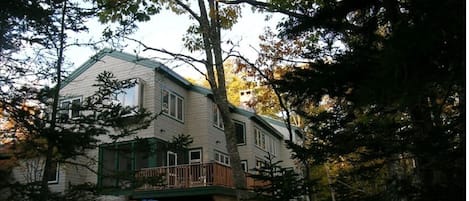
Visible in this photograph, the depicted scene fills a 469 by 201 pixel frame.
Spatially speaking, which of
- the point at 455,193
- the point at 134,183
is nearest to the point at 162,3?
the point at 134,183

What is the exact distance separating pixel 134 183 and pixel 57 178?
852 centimetres

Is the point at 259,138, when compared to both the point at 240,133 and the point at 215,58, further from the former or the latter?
the point at 215,58

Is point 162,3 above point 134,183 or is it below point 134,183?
above

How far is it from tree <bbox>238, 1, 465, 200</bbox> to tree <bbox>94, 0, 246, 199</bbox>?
11.7 feet

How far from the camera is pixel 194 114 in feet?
61.9

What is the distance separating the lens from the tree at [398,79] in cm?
266

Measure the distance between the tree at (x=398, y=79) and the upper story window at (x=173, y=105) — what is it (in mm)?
10719


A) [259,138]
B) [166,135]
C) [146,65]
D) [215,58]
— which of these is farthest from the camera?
[259,138]

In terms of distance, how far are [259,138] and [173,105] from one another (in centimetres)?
776

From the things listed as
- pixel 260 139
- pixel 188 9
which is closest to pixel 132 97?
pixel 188 9

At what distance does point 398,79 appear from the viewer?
2.68 meters

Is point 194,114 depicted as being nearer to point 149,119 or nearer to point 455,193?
point 149,119

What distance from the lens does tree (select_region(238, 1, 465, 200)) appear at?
2656mm

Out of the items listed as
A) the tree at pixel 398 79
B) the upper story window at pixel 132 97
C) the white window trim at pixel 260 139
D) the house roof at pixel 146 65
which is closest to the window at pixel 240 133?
the white window trim at pixel 260 139
